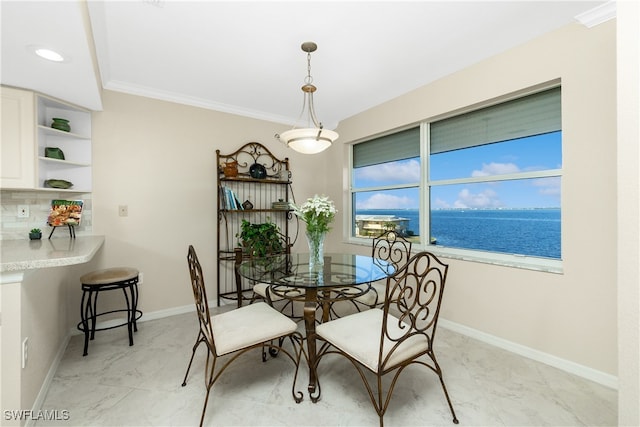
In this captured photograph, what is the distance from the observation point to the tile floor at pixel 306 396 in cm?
151

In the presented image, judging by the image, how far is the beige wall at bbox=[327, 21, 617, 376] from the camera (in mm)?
1778

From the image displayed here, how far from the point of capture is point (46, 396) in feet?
5.51

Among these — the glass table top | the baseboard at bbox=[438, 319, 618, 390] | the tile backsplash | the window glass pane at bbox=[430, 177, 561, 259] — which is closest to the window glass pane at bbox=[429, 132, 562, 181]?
the window glass pane at bbox=[430, 177, 561, 259]

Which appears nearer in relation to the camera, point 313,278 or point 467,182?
point 313,278

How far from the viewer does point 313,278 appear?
5.98 ft

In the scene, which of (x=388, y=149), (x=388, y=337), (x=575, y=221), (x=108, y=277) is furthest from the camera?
(x=388, y=149)

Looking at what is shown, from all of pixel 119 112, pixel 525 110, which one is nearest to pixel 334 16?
pixel 525 110

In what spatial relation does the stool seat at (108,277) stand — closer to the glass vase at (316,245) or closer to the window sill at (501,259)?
the glass vase at (316,245)

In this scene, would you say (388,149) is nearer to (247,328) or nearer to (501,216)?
(501,216)

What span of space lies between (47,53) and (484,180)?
337cm

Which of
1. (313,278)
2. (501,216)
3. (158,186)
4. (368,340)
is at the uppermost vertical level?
(158,186)

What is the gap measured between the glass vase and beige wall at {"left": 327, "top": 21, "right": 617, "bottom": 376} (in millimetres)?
1484

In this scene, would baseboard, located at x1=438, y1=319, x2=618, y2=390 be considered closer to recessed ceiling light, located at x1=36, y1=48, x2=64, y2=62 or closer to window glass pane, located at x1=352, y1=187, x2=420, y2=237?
window glass pane, located at x1=352, y1=187, x2=420, y2=237

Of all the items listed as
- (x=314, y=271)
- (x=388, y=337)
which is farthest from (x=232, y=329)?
(x=388, y=337)
